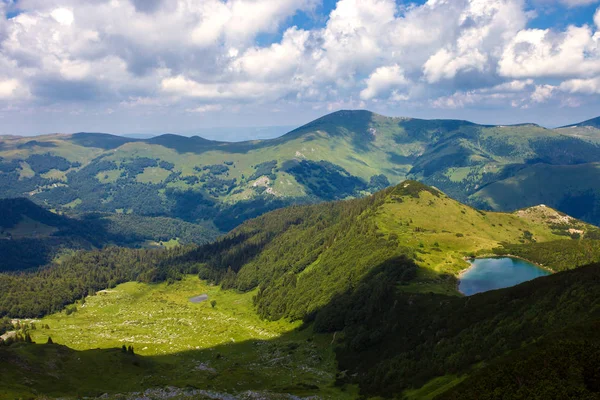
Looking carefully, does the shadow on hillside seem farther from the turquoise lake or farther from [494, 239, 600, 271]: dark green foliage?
[494, 239, 600, 271]: dark green foliage

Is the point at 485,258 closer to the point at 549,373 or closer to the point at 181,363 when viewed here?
the point at 181,363

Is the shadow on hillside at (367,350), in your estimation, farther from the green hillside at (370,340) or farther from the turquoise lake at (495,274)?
the turquoise lake at (495,274)

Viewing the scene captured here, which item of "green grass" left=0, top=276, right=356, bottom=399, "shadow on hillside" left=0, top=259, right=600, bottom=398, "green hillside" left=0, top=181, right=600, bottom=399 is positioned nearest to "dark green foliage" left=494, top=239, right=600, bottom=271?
"green hillside" left=0, top=181, right=600, bottom=399

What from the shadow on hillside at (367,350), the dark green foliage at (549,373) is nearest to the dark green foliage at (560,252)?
the shadow on hillside at (367,350)

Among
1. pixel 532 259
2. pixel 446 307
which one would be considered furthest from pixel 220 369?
pixel 532 259

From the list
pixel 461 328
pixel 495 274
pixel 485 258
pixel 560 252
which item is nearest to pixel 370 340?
pixel 461 328
